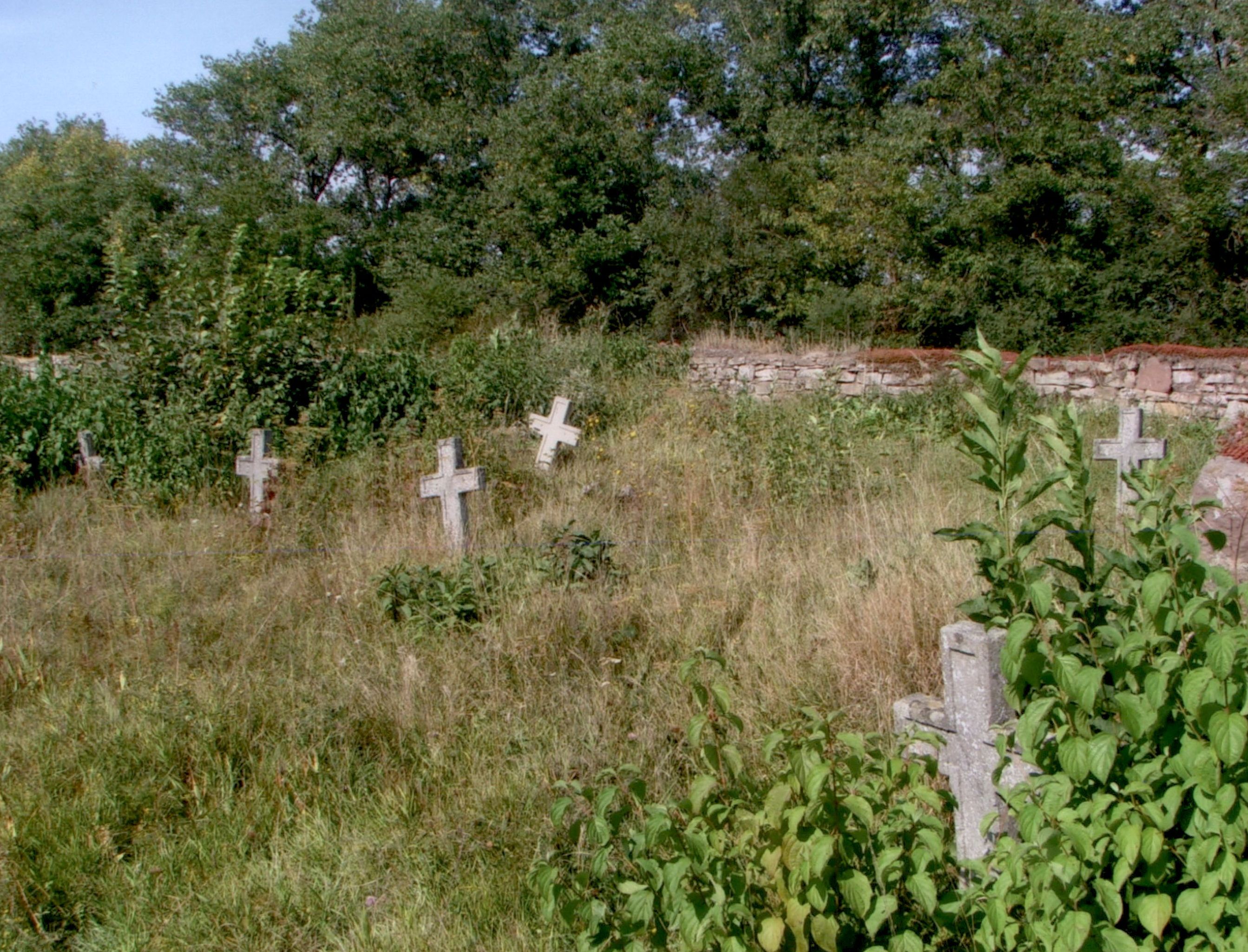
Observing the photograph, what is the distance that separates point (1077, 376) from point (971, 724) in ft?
35.4

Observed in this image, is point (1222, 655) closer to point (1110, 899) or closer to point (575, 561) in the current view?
point (1110, 899)

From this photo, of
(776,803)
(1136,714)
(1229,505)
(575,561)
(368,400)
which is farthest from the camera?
(368,400)

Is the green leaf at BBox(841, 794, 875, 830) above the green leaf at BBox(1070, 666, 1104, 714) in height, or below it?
below

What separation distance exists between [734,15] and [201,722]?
79.4 ft

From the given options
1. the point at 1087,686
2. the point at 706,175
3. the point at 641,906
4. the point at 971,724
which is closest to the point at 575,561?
the point at 971,724

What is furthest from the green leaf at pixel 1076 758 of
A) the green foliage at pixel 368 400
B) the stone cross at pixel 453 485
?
the green foliage at pixel 368 400

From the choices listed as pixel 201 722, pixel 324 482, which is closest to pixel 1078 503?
pixel 201 722

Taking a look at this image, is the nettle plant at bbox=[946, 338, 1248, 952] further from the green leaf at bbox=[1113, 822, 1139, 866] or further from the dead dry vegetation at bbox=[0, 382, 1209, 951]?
the dead dry vegetation at bbox=[0, 382, 1209, 951]

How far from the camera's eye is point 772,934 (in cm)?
193

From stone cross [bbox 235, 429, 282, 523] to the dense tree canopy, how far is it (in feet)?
8.22

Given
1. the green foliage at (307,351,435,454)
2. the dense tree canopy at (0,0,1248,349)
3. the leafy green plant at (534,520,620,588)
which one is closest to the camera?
the leafy green plant at (534,520,620,588)

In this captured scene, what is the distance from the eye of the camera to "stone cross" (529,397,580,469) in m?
8.60

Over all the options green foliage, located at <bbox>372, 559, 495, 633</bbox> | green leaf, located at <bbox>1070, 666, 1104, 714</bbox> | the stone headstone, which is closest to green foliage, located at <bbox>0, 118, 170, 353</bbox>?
green foliage, located at <bbox>372, 559, 495, 633</bbox>

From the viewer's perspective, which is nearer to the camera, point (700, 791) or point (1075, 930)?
point (1075, 930)
